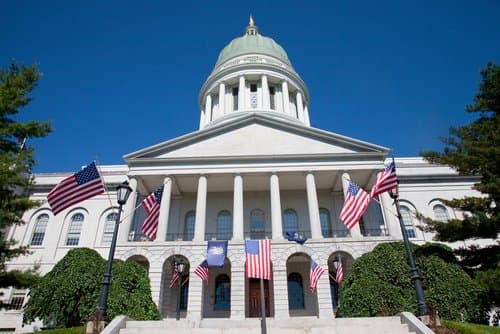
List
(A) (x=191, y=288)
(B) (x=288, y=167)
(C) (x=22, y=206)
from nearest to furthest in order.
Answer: (C) (x=22, y=206)
(A) (x=191, y=288)
(B) (x=288, y=167)

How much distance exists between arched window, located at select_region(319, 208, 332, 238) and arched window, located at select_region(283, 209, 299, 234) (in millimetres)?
2083

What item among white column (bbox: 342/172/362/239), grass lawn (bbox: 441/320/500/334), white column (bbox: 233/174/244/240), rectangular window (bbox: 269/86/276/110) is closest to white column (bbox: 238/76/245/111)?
rectangular window (bbox: 269/86/276/110)

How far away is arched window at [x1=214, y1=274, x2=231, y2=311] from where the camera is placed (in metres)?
23.1

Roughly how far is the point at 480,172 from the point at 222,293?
17.2 meters

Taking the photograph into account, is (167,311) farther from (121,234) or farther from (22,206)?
(22,206)

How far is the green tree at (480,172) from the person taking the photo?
1482 centimetres

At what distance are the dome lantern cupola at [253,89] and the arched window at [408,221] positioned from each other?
46.8 ft

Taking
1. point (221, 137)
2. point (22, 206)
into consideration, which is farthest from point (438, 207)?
point (22, 206)

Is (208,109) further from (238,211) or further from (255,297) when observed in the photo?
(255,297)

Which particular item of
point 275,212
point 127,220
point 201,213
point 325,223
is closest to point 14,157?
point 127,220

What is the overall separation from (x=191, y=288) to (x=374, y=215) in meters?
14.8

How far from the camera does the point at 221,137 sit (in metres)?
26.5

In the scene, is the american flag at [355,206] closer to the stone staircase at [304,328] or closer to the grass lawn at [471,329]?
the stone staircase at [304,328]

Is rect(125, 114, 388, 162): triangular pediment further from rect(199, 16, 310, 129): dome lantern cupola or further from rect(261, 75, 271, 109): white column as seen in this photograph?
rect(261, 75, 271, 109): white column
